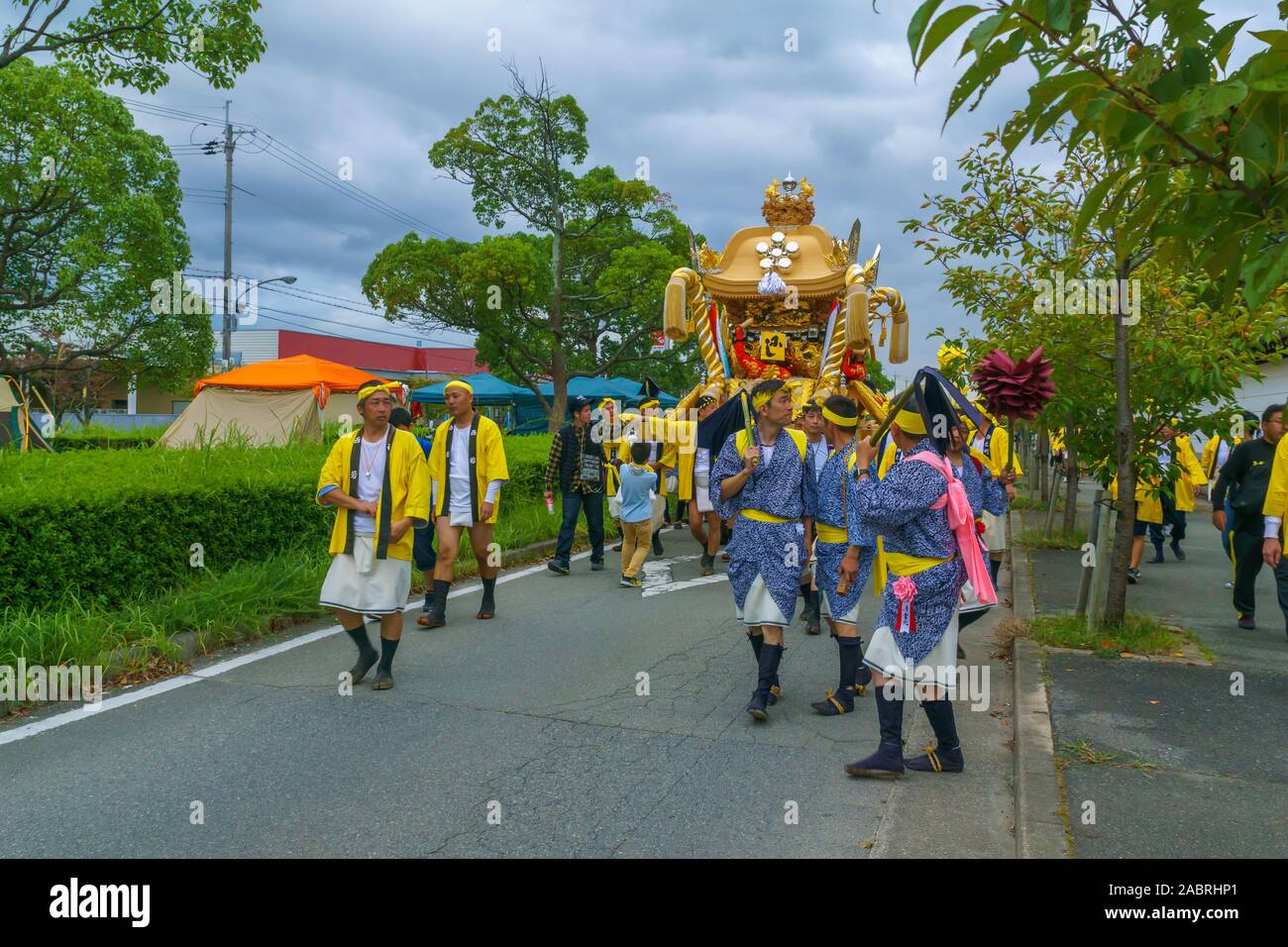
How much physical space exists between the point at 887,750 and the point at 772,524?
1.48m

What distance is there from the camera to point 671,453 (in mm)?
11461

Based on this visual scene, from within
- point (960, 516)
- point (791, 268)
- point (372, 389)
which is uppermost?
point (791, 268)

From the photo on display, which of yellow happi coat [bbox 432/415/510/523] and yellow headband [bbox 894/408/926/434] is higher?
yellow headband [bbox 894/408/926/434]

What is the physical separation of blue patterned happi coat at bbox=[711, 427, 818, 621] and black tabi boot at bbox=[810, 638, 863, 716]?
1.69 ft

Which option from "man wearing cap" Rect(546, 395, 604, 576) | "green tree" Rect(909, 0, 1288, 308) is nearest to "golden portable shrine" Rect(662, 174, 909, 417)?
"man wearing cap" Rect(546, 395, 604, 576)

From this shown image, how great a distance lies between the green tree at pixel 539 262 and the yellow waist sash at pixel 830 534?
51.4ft

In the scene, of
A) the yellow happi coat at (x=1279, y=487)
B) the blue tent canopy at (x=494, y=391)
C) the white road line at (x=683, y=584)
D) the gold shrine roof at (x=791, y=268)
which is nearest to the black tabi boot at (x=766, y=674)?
the white road line at (x=683, y=584)

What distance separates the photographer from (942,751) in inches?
190

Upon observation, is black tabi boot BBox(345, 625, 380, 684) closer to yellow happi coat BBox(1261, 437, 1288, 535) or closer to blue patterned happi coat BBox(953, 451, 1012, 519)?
blue patterned happi coat BBox(953, 451, 1012, 519)

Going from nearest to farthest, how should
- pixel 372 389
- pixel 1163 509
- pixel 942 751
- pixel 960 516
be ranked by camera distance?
pixel 960 516 < pixel 942 751 < pixel 372 389 < pixel 1163 509

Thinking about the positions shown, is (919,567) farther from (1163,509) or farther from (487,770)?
(1163,509)

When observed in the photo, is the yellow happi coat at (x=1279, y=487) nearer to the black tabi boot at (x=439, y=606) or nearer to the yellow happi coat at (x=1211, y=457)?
the black tabi boot at (x=439, y=606)

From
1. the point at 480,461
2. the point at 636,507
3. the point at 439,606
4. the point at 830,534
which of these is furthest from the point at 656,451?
the point at 830,534

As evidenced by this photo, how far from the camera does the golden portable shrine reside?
1085 centimetres
